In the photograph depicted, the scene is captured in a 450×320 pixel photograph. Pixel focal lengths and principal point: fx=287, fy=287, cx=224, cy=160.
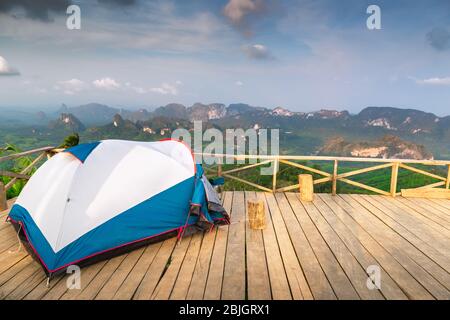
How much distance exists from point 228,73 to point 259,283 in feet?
60.6

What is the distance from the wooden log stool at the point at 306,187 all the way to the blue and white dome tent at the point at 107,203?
6.82 feet

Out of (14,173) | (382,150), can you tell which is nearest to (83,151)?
(14,173)

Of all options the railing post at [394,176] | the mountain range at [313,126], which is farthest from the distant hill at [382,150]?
the railing post at [394,176]

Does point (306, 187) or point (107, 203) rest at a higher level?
point (107, 203)

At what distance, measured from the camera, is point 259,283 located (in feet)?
8.77

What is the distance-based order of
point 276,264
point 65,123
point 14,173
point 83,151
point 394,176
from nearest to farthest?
point 276,264
point 83,151
point 14,173
point 394,176
point 65,123

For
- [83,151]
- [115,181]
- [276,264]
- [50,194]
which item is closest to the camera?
[276,264]

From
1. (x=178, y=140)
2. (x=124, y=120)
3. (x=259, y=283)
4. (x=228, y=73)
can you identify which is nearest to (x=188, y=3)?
(x=178, y=140)

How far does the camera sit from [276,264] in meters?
3.03

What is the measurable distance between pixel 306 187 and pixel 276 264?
8.43 ft

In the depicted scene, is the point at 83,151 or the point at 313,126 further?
the point at 313,126

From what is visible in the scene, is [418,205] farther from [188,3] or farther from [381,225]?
[188,3]

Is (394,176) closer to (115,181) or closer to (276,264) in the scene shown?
(276,264)

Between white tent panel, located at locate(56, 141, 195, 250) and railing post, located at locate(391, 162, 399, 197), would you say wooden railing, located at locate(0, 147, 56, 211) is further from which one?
railing post, located at locate(391, 162, 399, 197)
